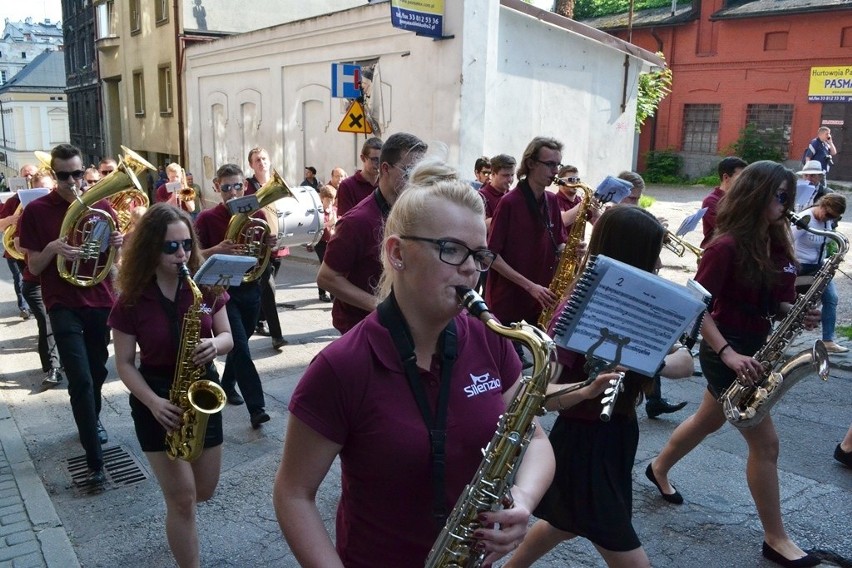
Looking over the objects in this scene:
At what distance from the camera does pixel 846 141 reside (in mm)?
25203

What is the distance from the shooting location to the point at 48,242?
5121 millimetres

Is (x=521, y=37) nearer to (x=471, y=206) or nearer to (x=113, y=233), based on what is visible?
(x=113, y=233)

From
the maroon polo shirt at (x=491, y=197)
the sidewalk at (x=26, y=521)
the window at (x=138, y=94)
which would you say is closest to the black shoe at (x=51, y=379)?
the sidewalk at (x=26, y=521)

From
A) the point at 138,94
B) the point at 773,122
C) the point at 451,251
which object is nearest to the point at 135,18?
the point at 138,94

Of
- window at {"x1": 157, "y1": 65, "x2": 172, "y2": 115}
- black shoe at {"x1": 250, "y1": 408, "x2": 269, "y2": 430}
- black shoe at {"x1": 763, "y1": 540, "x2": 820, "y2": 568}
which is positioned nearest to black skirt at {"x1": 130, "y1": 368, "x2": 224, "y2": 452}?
black shoe at {"x1": 250, "y1": 408, "x2": 269, "y2": 430}

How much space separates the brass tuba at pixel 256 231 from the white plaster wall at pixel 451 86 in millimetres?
5733

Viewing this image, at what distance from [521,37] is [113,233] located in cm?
912

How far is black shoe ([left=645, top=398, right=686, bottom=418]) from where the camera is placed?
5652mm

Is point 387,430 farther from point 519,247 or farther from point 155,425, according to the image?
point 519,247

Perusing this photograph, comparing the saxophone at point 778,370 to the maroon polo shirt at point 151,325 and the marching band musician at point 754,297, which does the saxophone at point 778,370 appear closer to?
the marching band musician at point 754,297

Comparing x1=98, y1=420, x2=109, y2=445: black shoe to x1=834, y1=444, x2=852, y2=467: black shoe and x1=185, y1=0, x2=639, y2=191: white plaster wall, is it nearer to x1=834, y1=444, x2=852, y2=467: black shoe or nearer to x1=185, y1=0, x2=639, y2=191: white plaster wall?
x1=834, y1=444, x2=852, y2=467: black shoe

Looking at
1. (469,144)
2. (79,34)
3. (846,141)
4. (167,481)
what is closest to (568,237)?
(167,481)

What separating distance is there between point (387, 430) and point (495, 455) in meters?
0.28

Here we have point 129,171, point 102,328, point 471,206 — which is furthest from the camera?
point 129,171
